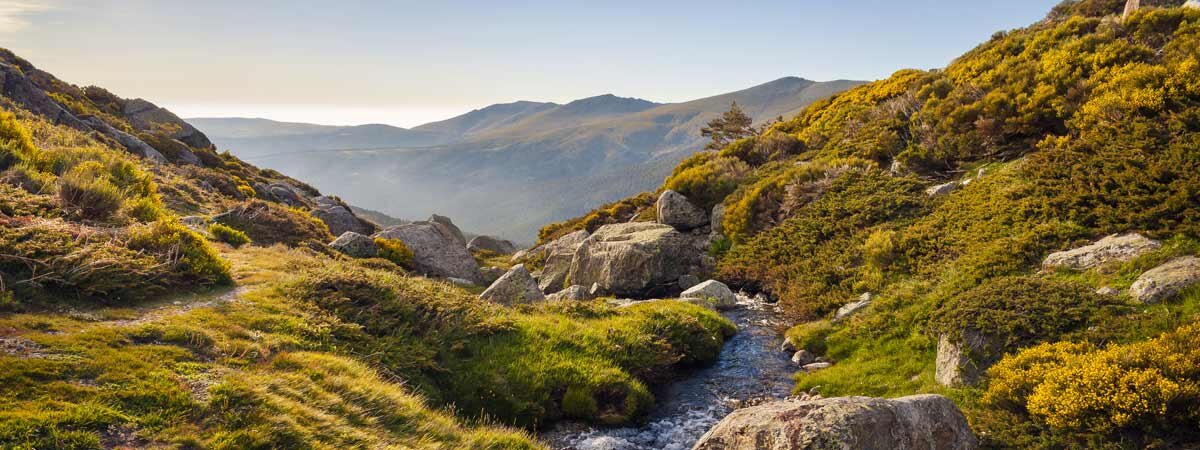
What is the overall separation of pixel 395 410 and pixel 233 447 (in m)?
2.71

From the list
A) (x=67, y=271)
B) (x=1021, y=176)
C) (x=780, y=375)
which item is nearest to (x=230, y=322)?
(x=67, y=271)

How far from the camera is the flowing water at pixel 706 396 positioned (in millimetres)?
11375

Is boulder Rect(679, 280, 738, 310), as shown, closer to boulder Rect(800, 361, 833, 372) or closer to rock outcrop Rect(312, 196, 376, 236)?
boulder Rect(800, 361, 833, 372)

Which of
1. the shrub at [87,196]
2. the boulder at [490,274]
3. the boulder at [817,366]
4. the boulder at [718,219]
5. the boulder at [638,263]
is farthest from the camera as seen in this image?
the boulder at [490,274]

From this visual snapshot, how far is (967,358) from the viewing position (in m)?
11.0

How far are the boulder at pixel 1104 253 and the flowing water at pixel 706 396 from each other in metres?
6.93

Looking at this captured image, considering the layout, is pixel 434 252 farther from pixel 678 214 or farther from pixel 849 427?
pixel 849 427

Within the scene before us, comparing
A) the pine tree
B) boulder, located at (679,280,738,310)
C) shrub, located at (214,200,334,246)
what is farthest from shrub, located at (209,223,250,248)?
the pine tree

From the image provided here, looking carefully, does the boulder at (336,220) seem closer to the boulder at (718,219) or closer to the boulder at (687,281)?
the boulder at (687,281)

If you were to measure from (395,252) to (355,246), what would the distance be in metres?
2.13

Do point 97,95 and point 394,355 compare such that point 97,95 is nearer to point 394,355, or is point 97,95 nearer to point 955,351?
point 394,355

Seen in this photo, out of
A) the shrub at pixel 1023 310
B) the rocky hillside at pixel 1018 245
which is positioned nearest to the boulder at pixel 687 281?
the rocky hillside at pixel 1018 245

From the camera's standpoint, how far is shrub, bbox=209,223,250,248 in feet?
62.3

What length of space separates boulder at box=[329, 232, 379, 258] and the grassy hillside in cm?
599
